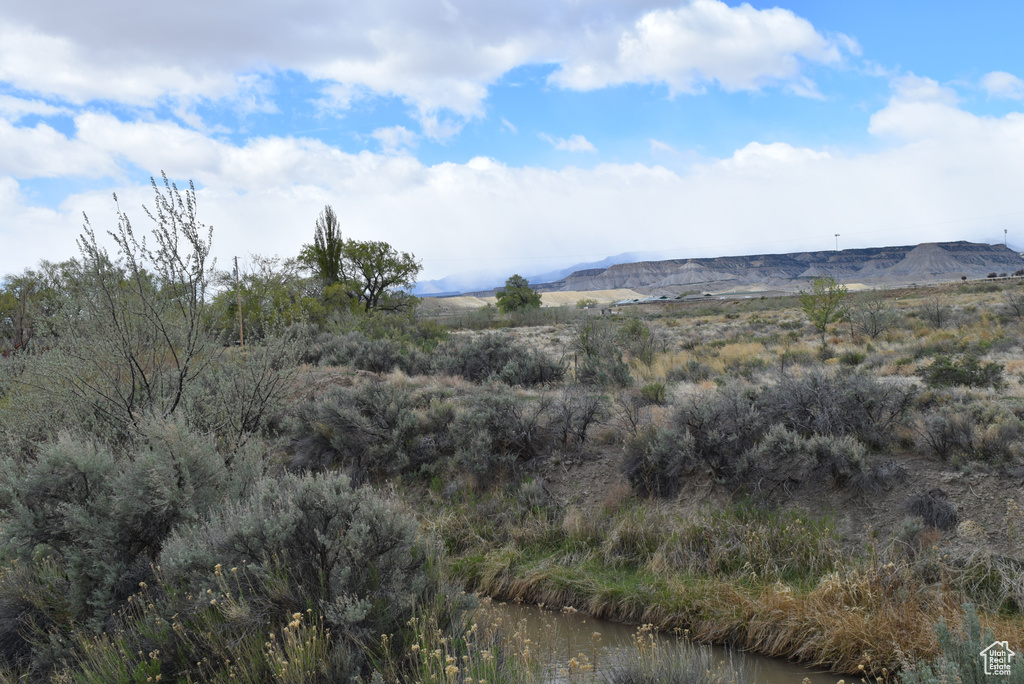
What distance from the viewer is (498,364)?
1642 cm

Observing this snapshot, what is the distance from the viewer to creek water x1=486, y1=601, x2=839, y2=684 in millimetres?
5316

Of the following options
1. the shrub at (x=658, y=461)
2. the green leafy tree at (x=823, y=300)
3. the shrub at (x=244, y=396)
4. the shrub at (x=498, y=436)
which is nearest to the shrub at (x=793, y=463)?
the shrub at (x=658, y=461)

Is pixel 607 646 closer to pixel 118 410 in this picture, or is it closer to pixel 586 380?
pixel 118 410

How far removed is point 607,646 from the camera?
6.18m

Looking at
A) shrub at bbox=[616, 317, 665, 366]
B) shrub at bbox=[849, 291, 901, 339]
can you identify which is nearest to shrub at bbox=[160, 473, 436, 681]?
shrub at bbox=[616, 317, 665, 366]

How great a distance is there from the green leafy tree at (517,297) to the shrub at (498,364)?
1302 inches

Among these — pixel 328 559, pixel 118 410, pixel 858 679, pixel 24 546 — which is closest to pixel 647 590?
pixel 858 679

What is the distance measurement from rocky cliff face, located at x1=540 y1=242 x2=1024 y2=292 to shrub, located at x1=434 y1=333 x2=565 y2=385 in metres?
146

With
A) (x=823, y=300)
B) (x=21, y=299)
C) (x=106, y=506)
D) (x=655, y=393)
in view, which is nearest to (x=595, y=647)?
(x=106, y=506)

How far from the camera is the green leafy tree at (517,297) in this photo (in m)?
52.5

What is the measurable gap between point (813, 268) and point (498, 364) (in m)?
193

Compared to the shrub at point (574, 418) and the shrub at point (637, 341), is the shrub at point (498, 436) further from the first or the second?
the shrub at point (637, 341)

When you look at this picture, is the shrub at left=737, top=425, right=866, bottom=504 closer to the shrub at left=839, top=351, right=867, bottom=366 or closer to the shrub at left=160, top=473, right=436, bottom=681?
the shrub at left=160, top=473, right=436, bottom=681

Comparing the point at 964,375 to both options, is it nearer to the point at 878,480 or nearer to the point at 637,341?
the point at 878,480
